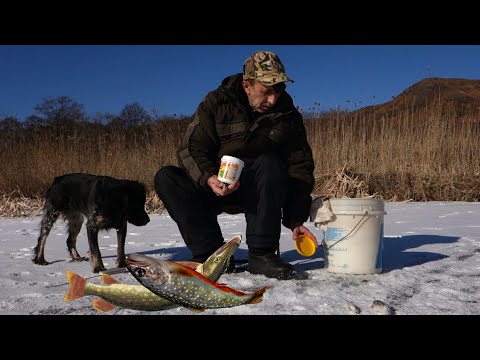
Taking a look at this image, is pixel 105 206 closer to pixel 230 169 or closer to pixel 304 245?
pixel 230 169

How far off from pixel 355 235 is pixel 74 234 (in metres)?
2.11

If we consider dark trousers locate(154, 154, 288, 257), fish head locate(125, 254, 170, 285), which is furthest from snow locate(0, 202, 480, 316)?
fish head locate(125, 254, 170, 285)

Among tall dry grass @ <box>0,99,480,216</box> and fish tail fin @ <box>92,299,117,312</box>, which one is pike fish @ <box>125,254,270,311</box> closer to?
fish tail fin @ <box>92,299,117,312</box>

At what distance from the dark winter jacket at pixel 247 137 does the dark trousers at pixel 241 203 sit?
143 millimetres

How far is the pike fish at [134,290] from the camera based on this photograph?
54.1 inches

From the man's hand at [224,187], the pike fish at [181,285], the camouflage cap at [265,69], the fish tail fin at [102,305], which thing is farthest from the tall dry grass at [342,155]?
the pike fish at [181,285]

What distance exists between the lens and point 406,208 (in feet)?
22.2

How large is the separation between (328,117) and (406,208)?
8.58ft

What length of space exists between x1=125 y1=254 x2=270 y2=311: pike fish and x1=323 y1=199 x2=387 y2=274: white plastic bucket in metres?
1.41

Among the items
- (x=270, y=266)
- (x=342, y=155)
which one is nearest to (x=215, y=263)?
(x=270, y=266)

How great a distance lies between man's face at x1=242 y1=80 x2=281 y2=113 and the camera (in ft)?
8.57

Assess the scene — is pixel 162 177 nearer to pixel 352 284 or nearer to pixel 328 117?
pixel 352 284

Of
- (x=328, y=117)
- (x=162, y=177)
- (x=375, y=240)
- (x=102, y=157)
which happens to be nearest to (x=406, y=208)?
(x=328, y=117)

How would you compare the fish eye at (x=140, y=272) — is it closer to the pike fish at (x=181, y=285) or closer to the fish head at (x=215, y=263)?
the pike fish at (x=181, y=285)
